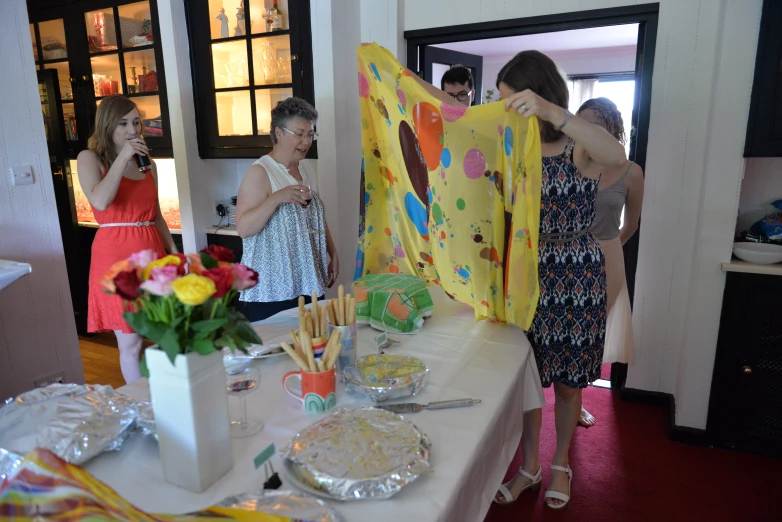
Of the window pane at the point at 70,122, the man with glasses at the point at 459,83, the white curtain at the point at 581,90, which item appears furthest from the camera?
the white curtain at the point at 581,90

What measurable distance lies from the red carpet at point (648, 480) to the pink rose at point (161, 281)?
1605mm

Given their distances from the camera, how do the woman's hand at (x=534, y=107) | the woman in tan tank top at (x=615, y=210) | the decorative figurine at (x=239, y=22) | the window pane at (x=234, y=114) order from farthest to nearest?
the window pane at (x=234, y=114) → the decorative figurine at (x=239, y=22) → the woman in tan tank top at (x=615, y=210) → the woman's hand at (x=534, y=107)

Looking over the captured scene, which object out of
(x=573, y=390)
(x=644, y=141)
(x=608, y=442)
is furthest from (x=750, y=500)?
(x=644, y=141)

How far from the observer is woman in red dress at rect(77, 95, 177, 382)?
2.10m

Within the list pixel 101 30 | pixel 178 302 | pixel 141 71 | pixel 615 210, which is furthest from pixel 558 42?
pixel 178 302

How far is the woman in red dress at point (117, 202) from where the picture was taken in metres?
2.10

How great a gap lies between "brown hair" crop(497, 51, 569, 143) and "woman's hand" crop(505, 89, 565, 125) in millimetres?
110

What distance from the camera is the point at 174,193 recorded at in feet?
12.9

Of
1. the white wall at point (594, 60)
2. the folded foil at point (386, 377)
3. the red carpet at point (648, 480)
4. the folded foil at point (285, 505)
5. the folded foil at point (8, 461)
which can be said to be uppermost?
the white wall at point (594, 60)

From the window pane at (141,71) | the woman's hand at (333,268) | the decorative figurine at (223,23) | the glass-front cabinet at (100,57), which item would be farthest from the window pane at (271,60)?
the woman's hand at (333,268)

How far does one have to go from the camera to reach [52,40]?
382cm

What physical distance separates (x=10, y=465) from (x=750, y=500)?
247 centimetres

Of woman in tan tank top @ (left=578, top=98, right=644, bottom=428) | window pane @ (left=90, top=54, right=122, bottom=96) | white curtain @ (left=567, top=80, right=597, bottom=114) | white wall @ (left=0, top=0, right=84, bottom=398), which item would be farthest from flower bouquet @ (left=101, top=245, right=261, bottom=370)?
white curtain @ (left=567, top=80, right=597, bottom=114)

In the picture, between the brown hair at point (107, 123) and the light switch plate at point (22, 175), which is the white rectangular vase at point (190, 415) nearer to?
the brown hair at point (107, 123)
